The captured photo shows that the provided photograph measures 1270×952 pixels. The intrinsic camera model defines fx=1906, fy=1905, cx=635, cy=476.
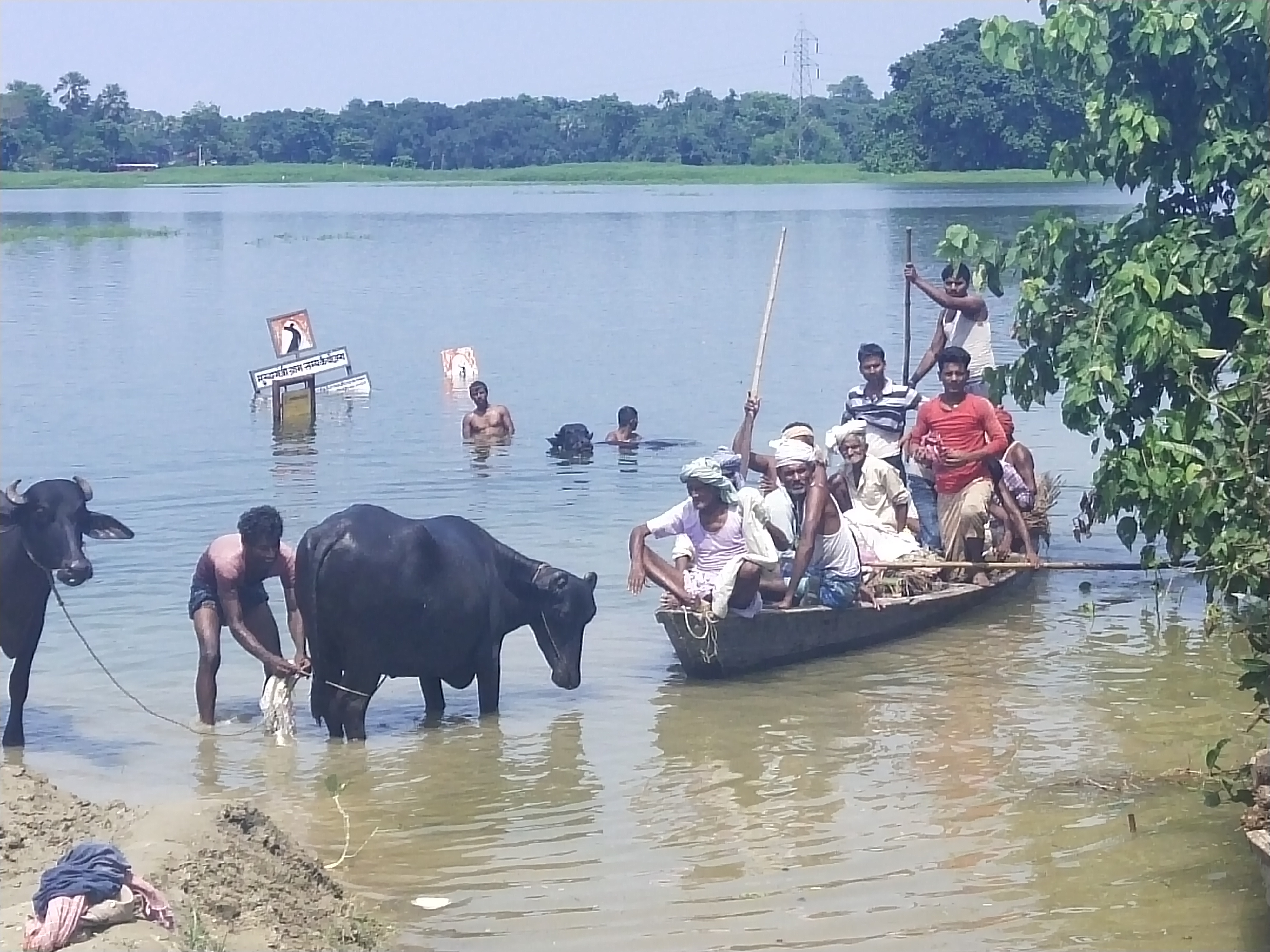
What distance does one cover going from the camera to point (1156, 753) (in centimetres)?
943

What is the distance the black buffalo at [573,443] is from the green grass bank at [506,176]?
2573 inches

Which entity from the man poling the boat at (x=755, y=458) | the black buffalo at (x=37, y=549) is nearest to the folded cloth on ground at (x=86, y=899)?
the black buffalo at (x=37, y=549)

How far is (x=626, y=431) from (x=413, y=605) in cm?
1018

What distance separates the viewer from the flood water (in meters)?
7.55

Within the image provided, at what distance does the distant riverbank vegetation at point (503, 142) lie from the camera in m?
88.9

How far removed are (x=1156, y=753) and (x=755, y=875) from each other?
260 centimetres

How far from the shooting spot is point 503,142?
4085 inches

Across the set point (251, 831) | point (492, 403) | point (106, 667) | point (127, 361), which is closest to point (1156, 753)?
point (251, 831)

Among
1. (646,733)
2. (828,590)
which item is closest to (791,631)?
(828,590)

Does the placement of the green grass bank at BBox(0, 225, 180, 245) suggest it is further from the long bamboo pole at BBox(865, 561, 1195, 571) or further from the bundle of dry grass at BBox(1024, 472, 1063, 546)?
the long bamboo pole at BBox(865, 561, 1195, 571)

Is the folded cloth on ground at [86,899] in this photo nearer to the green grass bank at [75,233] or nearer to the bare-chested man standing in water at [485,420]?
the bare-chested man standing in water at [485,420]

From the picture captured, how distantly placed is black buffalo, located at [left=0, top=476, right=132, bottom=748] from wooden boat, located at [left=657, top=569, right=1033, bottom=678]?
317 centimetres

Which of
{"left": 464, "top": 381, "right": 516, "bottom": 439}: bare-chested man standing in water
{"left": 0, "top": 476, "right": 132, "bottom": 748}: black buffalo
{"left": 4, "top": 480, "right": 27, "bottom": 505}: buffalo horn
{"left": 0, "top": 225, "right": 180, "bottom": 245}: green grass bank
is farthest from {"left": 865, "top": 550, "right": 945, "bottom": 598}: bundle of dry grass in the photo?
{"left": 0, "top": 225, "right": 180, "bottom": 245}: green grass bank

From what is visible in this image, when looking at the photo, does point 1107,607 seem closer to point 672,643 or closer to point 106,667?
point 672,643
